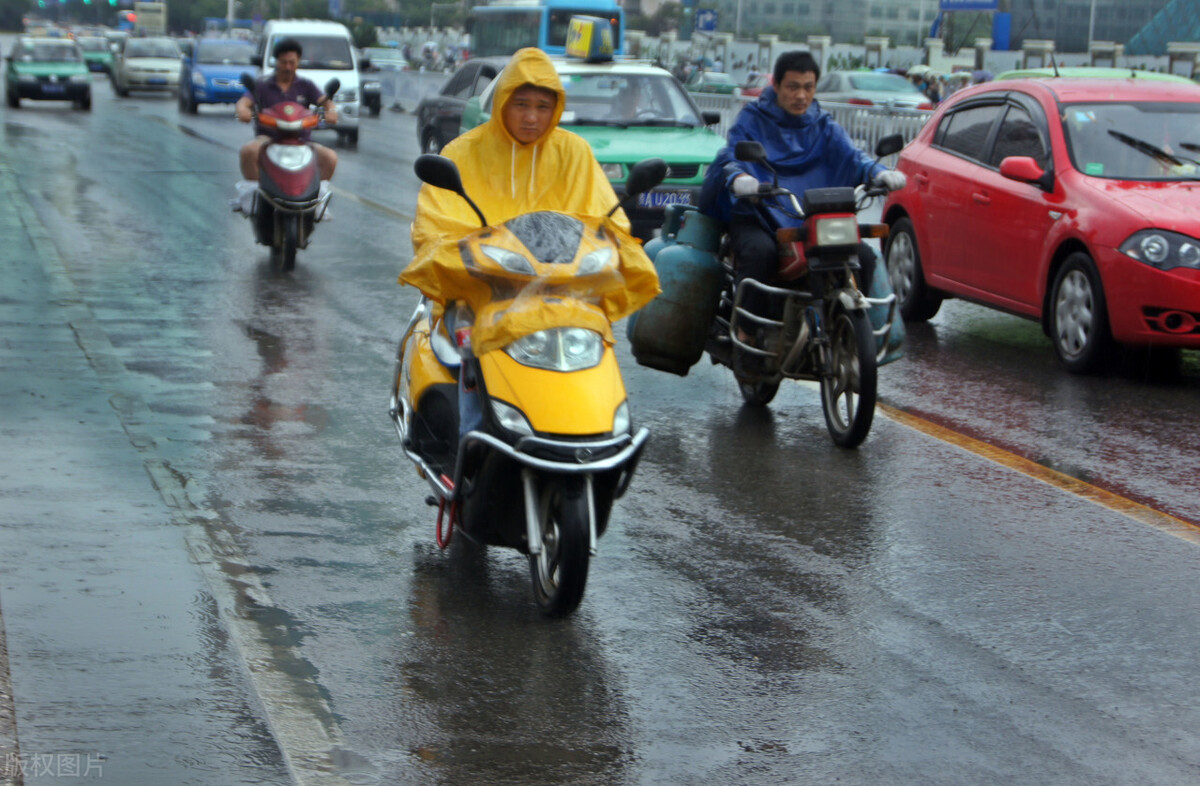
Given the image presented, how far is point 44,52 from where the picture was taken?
125ft

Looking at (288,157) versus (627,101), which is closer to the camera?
(288,157)

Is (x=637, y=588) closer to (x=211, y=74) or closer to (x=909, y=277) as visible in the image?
(x=909, y=277)

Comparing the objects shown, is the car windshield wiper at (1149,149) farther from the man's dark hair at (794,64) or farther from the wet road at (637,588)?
the man's dark hair at (794,64)

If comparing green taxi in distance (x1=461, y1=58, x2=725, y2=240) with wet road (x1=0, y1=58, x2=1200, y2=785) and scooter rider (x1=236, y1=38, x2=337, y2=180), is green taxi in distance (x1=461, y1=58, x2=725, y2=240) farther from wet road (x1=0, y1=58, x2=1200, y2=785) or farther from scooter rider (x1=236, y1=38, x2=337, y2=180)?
wet road (x1=0, y1=58, x2=1200, y2=785)

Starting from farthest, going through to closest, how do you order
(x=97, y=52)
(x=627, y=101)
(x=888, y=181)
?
(x=97, y=52) → (x=627, y=101) → (x=888, y=181)

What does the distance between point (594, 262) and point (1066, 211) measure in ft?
17.8

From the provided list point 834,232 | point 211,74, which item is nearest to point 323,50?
point 211,74

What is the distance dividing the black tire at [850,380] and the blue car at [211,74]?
28989 millimetres

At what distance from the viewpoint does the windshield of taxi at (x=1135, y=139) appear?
990 cm

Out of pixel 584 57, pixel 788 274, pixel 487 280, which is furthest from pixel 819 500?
pixel 584 57

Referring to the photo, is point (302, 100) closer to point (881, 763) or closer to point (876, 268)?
point (876, 268)

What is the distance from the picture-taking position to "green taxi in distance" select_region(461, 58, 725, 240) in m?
15.4

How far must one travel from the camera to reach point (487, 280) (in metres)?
5.16

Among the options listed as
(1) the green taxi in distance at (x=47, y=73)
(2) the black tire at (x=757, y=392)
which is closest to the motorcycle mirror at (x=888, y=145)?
(2) the black tire at (x=757, y=392)
